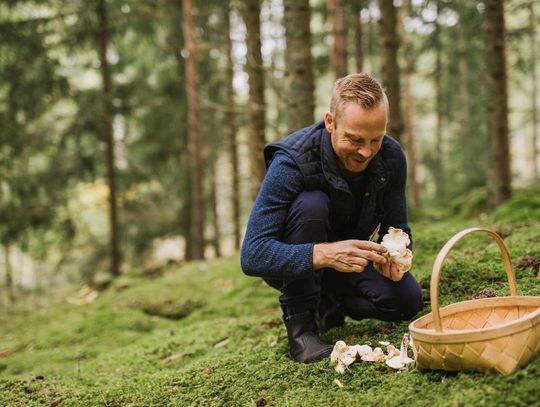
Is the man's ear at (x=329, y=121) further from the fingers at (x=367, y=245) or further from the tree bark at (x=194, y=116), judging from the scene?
the tree bark at (x=194, y=116)

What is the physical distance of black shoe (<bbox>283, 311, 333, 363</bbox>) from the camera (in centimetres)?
301

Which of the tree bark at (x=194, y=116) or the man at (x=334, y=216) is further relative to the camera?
the tree bark at (x=194, y=116)

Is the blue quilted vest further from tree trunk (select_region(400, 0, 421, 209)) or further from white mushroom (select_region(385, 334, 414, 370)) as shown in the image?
tree trunk (select_region(400, 0, 421, 209))

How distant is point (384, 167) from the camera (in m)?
3.13

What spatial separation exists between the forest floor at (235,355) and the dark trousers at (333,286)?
0.54 ft

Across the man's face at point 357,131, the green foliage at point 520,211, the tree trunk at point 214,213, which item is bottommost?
the tree trunk at point 214,213

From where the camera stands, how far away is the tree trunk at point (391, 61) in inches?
302

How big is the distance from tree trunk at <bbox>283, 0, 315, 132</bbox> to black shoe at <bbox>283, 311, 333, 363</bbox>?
104 inches

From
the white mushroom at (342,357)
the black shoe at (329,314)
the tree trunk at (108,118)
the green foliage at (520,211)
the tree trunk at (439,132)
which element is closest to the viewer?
the white mushroom at (342,357)

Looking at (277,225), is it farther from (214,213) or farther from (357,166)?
(214,213)

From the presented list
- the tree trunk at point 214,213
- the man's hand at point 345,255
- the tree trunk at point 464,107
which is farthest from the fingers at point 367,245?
the tree trunk at point 464,107

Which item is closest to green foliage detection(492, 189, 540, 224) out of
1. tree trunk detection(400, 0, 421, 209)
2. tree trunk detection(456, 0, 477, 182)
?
tree trunk detection(400, 0, 421, 209)

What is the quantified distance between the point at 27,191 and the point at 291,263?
9.82 m

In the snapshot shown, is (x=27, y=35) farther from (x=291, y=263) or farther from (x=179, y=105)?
(x=291, y=263)
